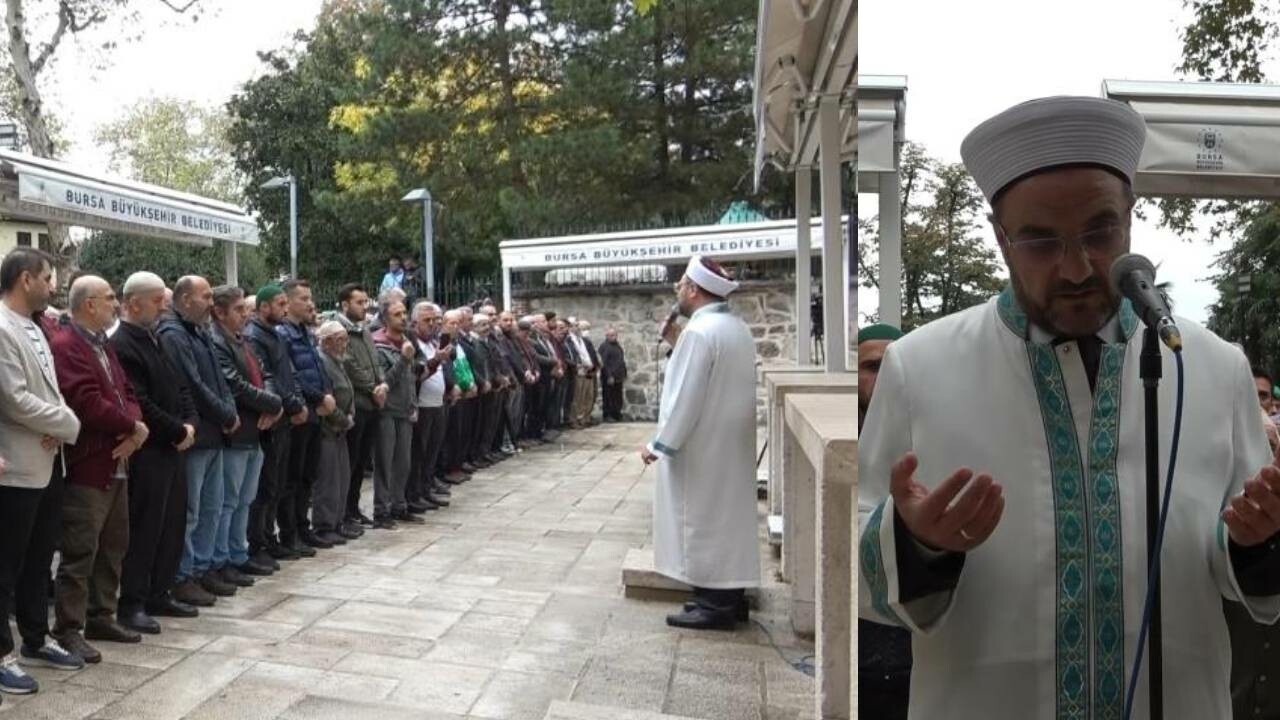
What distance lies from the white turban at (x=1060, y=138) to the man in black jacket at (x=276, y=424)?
4.92m

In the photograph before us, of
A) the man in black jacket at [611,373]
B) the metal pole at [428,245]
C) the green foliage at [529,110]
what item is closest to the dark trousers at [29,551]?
the metal pole at [428,245]

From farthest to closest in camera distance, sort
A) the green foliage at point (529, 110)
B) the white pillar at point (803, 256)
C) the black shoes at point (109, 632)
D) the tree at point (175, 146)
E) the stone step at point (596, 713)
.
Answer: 1. the tree at point (175, 146)
2. the green foliage at point (529, 110)
3. the white pillar at point (803, 256)
4. the black shoes at point (109, 632)
5. the stone step at point (596, 713)

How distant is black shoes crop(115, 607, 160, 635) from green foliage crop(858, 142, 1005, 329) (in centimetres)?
412

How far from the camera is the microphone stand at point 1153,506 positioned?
77cm

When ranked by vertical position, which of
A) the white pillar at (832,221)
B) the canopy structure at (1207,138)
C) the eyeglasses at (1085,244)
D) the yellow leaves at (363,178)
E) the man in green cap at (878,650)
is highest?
the yellow leaves at (363,178)

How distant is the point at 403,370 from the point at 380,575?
176 cm

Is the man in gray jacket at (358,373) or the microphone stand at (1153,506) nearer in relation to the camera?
the microphone stand at (1153,506)

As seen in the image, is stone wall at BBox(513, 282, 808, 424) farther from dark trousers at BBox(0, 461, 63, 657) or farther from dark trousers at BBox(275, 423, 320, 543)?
dark trousers at BBox(0, 461, 63, 657)

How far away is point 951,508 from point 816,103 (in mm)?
2467

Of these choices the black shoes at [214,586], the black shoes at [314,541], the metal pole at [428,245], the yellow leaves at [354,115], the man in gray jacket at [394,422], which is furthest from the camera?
the yellow leaves at [354,115]

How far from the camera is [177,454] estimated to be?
4.38m

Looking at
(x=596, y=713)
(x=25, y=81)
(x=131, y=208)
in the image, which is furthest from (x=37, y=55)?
(x=596, y=713)

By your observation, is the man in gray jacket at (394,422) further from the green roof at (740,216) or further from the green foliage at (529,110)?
the green roof at (740,216)

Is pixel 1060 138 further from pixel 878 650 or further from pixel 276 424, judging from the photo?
pixel 276 424
